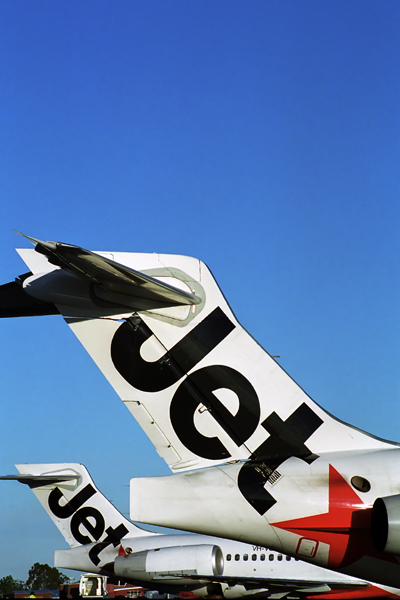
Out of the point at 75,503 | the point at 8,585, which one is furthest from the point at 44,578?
the point at 75,503

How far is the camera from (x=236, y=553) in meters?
18.5

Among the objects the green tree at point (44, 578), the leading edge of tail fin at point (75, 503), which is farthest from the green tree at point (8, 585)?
the leading edge of tail fin at point (75, 503)

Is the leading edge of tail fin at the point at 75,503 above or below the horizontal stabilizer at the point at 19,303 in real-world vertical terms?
above

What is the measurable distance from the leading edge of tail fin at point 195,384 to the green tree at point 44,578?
91.5 metres

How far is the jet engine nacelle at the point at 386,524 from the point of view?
5000 millimetres

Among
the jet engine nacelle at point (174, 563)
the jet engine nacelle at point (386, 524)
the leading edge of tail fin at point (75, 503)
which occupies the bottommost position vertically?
the jet engine nacelle at point (386, 524)

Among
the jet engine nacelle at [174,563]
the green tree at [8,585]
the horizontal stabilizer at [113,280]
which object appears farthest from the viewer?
the green tree at [8,585]

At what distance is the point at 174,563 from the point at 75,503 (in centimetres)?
371

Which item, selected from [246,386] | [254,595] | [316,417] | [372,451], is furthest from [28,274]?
[254,595]

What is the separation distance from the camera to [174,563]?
17297mm

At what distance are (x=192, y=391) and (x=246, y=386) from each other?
0.56 meters

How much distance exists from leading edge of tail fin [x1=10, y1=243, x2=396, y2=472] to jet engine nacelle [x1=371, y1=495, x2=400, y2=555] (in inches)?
34.0

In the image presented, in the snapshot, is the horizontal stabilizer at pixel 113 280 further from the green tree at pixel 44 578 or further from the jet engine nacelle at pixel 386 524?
the green tree at pixel 44 578

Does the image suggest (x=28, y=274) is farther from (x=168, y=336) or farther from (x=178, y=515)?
(x=178, y=515)
